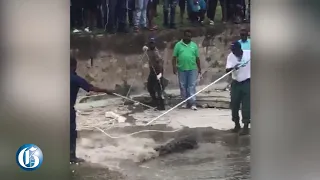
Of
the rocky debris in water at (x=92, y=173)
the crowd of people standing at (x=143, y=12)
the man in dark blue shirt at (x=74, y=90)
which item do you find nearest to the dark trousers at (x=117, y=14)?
the crowd of people standing at (x=143, y=12)

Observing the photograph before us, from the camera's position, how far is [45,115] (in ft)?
9.50

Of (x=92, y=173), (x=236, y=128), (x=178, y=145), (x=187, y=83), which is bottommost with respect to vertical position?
(x=92, y=173)

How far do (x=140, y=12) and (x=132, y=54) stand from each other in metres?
0.29

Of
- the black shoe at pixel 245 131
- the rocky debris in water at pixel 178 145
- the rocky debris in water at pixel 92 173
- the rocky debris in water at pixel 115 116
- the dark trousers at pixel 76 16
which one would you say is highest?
the dark trousers at pixel 76 16

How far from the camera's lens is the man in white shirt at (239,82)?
298 cm

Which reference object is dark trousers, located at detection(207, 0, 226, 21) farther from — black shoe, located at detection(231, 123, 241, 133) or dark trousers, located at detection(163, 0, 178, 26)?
black shoe, located at detection(231, 123, 241, 133)

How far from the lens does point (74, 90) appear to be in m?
2.94

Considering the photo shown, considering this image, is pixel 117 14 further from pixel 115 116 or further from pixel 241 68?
pixel 241 68

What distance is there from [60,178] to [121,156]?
0.43 m

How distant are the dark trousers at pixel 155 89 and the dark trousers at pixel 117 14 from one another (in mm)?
390

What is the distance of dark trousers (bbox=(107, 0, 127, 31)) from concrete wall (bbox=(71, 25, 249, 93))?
7 cm

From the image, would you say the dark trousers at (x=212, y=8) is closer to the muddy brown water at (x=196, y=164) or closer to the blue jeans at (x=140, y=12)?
the blue jeans at (x=140, y=12)

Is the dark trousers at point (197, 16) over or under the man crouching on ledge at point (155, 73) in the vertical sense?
over

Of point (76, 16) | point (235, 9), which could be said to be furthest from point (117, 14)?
point (235, 9)
